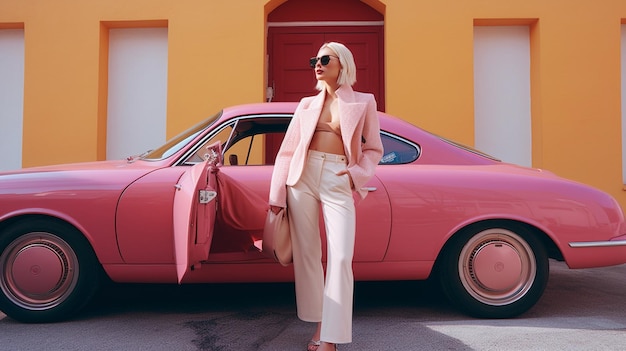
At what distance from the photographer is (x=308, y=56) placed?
302 inches

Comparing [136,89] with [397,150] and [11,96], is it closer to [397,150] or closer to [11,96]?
[11,96]

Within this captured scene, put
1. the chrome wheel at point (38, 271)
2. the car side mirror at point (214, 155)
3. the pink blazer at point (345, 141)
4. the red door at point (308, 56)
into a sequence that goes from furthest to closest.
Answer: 1. the red door at point (308, 56)
2. the chrome wheel at point (38, 271)
3. the car side mirror at point (214, 155)
4. the pink blazer at point (345, 141)

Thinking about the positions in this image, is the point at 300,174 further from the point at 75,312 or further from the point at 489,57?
the point at 489,57

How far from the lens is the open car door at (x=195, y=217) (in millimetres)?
2953

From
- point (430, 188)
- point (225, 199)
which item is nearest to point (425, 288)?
point (430, 188)

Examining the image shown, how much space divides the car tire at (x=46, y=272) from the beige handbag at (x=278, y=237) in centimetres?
130

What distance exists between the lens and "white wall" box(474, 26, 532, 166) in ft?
24.2

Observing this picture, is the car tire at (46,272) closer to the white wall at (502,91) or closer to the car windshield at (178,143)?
the car windshield at (178,143)

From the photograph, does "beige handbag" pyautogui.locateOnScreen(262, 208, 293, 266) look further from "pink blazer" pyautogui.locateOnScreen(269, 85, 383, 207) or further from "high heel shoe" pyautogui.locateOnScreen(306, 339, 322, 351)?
"high heel shoe" pyautogui.locateOnScreen(306, 339, 322, 351)

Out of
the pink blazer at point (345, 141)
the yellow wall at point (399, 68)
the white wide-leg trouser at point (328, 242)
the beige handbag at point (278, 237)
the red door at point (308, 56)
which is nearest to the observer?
the white wide-leg trouser at point (328, 242)

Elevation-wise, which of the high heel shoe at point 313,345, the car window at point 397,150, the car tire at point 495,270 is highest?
the car window at point 397,150

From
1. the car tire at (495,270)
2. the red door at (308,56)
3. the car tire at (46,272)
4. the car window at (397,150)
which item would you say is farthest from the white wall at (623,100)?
the car tire at (46,272)

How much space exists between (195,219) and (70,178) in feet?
3.60

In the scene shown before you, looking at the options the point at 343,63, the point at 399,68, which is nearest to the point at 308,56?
the point at 399,68
